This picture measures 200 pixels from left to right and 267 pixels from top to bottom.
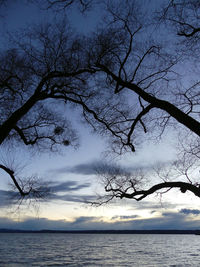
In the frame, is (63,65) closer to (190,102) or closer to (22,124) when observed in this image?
(22,124)

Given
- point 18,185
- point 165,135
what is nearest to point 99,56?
point 165,135

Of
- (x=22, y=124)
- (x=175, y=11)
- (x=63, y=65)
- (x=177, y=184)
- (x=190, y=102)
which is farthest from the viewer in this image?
(x=22, y=124)

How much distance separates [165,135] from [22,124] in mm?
5884

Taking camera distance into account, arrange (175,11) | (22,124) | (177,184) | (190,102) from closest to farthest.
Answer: (175,11), (190,102), (177,184), (22,124)

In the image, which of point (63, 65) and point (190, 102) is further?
point (63, 65)

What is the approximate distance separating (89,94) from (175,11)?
171 inches

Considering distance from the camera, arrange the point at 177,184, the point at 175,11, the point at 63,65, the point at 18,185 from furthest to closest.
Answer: the point at 18,185
the point at 63,65
the point at 177,184
the point at 175,11

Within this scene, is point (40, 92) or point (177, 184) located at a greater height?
point (40, 92)

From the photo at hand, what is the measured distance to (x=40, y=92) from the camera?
8.00m

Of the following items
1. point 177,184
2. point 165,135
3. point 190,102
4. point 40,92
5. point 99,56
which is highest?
point 99,56

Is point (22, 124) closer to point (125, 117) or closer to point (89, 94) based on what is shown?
point (89, 94)

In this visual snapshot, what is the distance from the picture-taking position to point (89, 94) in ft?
29.9

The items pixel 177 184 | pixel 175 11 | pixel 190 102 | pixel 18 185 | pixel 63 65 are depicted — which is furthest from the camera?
pixel 18 185

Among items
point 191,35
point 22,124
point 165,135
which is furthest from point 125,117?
point 22,124
